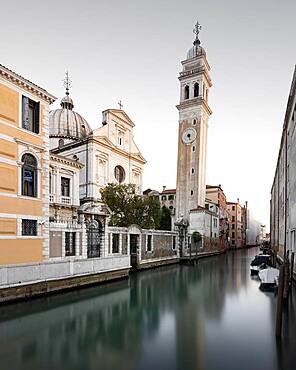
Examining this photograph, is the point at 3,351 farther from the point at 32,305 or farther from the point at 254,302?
the point at 254,302

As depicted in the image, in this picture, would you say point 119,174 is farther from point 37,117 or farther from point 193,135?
point 37,117

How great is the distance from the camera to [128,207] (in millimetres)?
23797

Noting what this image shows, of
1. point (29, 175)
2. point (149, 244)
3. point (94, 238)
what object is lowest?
point (149, 244)

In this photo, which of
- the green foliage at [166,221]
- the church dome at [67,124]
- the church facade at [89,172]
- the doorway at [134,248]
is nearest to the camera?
the church facade at [89,172]

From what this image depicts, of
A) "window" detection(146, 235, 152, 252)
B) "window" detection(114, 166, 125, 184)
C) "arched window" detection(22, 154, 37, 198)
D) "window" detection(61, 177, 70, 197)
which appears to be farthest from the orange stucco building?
"window" detection(114, 166, 125, 184)

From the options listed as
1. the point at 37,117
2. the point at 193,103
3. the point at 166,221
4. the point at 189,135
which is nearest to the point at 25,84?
the point at 37,117

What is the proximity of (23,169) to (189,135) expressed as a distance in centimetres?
2871

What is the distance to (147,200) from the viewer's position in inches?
972

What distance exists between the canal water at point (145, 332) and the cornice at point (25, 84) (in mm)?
8332

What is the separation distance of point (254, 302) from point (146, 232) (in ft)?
39.0

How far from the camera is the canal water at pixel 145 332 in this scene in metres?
6.86

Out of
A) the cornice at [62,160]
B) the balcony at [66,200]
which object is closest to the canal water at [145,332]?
the balcony at [66,200]

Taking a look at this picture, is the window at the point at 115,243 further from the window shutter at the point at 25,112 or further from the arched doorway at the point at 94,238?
the window shutter at the point at 25,112

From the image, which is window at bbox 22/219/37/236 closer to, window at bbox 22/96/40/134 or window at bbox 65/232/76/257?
window at bbox 65/232/76/257
